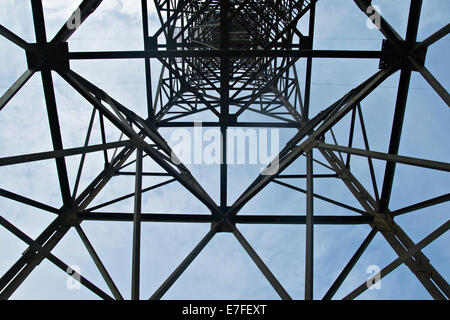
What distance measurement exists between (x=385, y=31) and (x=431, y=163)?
3.25 metres

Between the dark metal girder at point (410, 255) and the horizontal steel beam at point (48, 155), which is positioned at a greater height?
the horizontal steel beam at point (48, 155)

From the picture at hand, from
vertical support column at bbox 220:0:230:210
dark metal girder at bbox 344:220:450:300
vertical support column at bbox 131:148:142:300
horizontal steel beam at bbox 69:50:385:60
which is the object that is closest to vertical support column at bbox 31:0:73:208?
horizontal steel beam at bbox 69:50:385:60

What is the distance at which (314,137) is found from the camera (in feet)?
24.7

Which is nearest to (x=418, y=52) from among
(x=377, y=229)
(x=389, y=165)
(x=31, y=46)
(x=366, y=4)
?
(x=366, y=4)

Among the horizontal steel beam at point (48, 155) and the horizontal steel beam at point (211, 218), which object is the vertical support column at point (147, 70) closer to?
the horizontal steel beam at point (211, 218)

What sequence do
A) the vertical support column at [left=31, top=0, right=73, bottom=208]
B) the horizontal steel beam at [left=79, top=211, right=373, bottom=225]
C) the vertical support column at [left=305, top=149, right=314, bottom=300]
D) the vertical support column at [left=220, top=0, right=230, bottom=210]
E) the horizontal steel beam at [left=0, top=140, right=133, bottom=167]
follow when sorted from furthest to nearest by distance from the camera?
the horizontal steel beam at [left=79, top=211, right=373, bottom=225]
the vertical support column at [left=220, top=0, right=230, bottom=210]
the vertical support column at [left=31, top=0, right=73, bottom=208]
the vertical support column at [left=305, top=149, right=314, bottom=300]
the horizontal steel beam at [left=0, top=140, right=133, bottom=167]

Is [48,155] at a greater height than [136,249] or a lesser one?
greater

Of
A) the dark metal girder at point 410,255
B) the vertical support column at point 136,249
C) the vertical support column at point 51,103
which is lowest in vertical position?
the dark metal girder at point 410,255

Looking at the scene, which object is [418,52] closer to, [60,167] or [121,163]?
[121,163]

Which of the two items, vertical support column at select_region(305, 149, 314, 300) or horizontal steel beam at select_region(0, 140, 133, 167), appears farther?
vertical support column at select_region(305, 149, 314, 300)

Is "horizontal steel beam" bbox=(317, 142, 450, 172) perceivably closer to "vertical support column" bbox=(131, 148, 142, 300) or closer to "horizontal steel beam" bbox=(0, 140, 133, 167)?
"vertical support column" bbox=(131, 148, 142, 300)

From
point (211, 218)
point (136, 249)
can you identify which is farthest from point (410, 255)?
point (211, 218)

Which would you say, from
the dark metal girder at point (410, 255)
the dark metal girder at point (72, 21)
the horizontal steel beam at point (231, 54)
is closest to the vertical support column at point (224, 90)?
the horizontal steel beam at point (231, 54)

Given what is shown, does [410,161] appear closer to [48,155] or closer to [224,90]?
[224,90]
